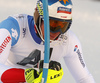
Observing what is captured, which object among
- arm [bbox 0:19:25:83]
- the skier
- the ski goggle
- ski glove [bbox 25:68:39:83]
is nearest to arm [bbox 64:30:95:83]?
the skier

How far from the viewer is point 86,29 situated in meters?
4.76

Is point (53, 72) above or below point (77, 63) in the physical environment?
above

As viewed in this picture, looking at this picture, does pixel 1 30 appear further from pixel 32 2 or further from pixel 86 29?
pixel 32 2

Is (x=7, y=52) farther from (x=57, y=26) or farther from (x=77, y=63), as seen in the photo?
(x=77, y=63)

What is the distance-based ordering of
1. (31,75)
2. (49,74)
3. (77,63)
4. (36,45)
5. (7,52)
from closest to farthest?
(31,75), (49,74), (7,52), (36,45), (77,63)

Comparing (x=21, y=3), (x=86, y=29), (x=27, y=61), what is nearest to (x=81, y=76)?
(x=27, y=61)

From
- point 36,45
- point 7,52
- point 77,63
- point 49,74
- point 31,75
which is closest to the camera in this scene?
point 31,75

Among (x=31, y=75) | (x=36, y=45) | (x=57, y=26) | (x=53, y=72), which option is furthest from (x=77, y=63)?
(x=31, y=75)

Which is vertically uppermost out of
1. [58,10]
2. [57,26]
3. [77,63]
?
[58,10]

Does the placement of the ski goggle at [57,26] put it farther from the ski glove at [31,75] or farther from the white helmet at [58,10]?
the ski glove at [31,75]

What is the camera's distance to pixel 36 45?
6.95 ft

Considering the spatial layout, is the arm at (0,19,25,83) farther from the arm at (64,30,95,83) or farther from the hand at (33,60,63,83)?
the arm at (64,30,95,83)

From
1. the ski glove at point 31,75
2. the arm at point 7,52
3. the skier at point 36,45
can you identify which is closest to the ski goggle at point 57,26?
the skier at point 36,45

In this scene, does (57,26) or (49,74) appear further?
(57,26)
